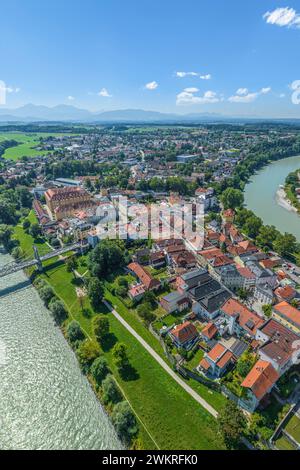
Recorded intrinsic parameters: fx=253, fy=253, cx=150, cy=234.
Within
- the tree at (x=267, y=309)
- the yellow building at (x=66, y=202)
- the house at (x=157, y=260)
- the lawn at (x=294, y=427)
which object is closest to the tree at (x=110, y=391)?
the lawn at (x=294, y=427)

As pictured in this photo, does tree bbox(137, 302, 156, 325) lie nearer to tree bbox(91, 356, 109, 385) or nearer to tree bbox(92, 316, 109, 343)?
tree bbox(92, 316, 109, 343)

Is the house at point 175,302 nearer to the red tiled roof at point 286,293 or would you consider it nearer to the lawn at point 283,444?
the red tiled roof at point 286,293

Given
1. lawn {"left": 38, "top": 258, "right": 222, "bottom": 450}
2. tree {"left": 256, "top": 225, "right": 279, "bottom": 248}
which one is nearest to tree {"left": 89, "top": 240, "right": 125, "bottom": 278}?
lawn {"left": 38, "top": 258, "right": 222, "bottom": 450}

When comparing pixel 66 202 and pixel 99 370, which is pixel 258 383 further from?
pixel 66 202
